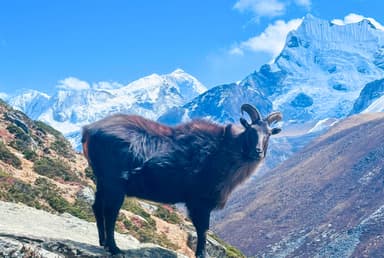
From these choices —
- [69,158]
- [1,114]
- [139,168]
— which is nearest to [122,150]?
[139,168]

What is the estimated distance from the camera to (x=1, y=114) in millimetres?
41781

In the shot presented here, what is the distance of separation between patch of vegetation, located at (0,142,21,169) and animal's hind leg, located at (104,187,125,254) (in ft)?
57.5

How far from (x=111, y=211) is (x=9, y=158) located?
18303 millimetres

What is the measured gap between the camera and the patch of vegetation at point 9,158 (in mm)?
29797

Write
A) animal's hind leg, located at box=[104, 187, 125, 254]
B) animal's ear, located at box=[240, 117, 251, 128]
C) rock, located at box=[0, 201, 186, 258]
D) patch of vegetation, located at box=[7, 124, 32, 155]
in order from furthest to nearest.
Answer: patch of vegetation, located at box=[7, 124, 32, 155], animal's ear, located at box=[240, 117, 251, 128], animal's hind leg, located at box=[104, 187, 125, 254], rock, located at box=[0, 201, 186, 258]

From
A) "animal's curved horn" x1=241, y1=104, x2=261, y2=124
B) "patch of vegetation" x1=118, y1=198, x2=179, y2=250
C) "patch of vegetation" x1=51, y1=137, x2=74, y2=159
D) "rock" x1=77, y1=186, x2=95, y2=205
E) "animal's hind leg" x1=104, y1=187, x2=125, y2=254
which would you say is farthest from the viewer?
"patch of vegetation" x1=51, y1=137, x2=74, y2=159

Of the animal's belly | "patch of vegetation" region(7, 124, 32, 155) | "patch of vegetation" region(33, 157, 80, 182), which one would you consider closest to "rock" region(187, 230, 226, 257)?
"patch of vegetation" region(33, 157, 80, 182)

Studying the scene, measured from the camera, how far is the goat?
44.5 feet

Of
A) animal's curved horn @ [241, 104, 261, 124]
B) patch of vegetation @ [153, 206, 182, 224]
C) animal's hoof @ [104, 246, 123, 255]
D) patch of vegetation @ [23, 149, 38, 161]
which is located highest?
animal's curved horn @ [241, 104, 261, 124]

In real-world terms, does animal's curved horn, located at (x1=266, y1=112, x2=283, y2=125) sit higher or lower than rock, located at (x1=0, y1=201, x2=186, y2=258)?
higher

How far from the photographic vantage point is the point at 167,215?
3133cm

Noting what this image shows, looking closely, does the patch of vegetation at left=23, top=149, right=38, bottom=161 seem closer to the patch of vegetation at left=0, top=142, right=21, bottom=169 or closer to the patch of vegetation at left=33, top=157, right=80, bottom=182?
the patch of vegetation at left=33, top=157, right=80, bottom=182

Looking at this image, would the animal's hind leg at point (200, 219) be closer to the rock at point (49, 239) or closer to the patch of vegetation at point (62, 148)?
the rock at point (49, 239)

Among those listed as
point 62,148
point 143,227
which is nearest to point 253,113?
point 143,227
